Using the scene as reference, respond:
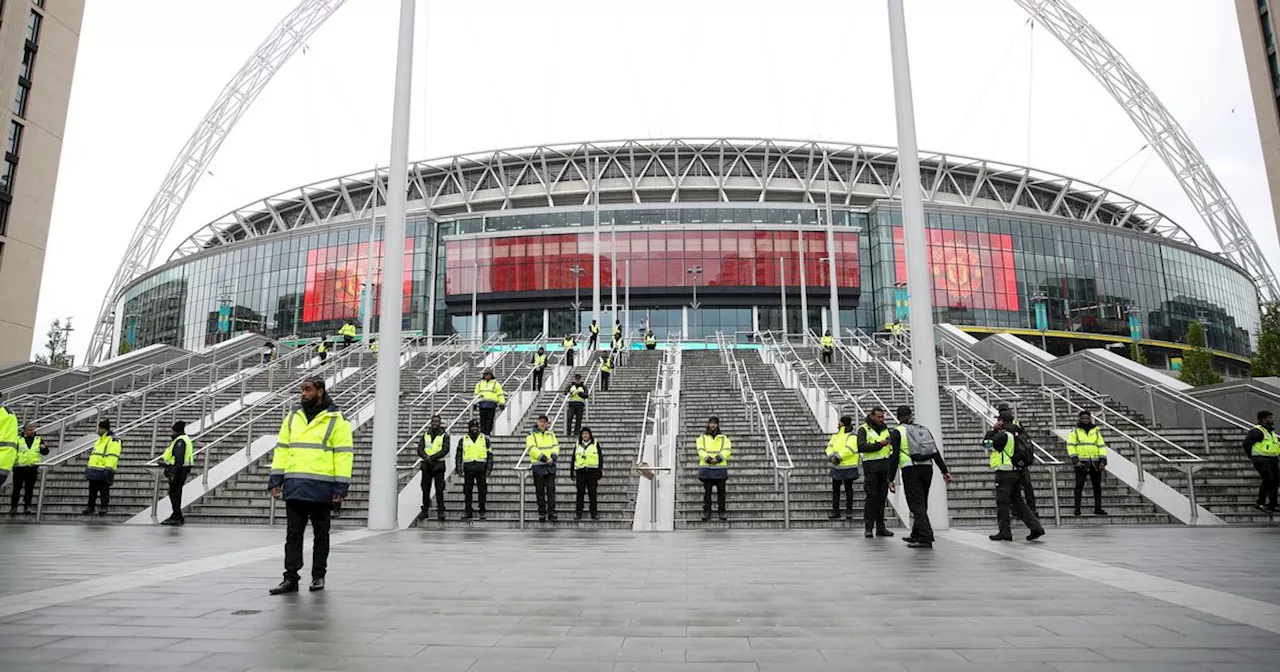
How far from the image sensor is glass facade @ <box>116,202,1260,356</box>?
54.1 metres

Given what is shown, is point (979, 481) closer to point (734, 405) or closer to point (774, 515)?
point (774, 515)

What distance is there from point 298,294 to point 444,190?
53.3 feet

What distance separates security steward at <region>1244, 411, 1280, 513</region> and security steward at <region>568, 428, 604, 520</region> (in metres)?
9.78

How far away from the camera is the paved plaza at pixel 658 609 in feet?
11.8

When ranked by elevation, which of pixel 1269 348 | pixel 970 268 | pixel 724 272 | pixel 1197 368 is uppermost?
pixel 970 268

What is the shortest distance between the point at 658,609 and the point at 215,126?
78.1 metres

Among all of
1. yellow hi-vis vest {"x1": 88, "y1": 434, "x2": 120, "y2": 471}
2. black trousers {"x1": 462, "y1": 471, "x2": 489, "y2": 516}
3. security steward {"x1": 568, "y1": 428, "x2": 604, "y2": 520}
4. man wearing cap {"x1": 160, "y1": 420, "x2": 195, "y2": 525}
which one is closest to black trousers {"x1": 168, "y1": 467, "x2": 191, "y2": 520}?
man wearing cap {"x1": 160, "y1": 420, "x2": 195, "y2": 525}

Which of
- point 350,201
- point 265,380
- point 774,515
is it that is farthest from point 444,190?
point 774,515

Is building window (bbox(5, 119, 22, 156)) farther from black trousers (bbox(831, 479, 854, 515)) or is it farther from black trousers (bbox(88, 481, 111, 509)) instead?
black trousers (bbox(831, 479, 854, 515))

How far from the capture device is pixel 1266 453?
1153cm

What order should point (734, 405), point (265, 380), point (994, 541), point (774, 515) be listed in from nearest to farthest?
1. point (994, 541)
2. point (774, 515)
3. point (734, 405)
4. point (265, 380)

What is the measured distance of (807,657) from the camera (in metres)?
3.63

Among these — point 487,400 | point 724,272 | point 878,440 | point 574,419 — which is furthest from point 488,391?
point 724,272

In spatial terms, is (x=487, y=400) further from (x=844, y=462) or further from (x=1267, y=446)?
(x=1267, y=446)
